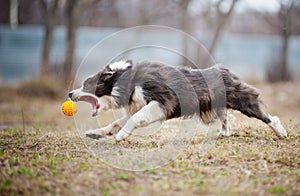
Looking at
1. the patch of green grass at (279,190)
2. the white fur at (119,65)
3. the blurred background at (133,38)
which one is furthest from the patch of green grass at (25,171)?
the blurred background at (133,38)

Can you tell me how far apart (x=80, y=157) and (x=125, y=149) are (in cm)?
68

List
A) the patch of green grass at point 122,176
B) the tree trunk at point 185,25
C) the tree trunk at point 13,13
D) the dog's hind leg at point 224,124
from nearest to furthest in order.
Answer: the patch of green grass at point 122,176
the dog's hind leg at point 224,124
the tree trunk at point 185,25
the tree trunk at point 13,13

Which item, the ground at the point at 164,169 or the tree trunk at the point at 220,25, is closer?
→ the ground at the point at 164,169

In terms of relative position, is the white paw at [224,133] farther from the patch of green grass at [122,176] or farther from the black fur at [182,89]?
the patch of green grass at [122,176]

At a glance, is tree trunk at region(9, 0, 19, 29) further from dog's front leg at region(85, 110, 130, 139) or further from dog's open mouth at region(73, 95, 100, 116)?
dog's front leg at region(85, 110, 130, 139)

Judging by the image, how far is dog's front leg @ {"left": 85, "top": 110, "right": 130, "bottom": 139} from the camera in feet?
22.3

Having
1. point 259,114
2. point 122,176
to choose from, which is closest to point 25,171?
point 122,176

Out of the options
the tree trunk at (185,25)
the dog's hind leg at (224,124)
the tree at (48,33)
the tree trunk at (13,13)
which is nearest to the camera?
the dog's hind leg at (224,124)

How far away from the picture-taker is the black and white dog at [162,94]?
21.2 ft

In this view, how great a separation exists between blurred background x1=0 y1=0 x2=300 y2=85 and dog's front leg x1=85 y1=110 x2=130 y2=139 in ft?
25.5

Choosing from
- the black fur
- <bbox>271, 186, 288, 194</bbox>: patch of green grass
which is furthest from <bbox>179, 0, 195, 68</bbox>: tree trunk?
<bbox>271, 186, 288, 194</bbox>: patch of green grass

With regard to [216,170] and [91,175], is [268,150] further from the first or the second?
[91,175]

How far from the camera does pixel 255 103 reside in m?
6.90

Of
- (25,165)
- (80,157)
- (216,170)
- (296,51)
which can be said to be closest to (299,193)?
(216,170)
